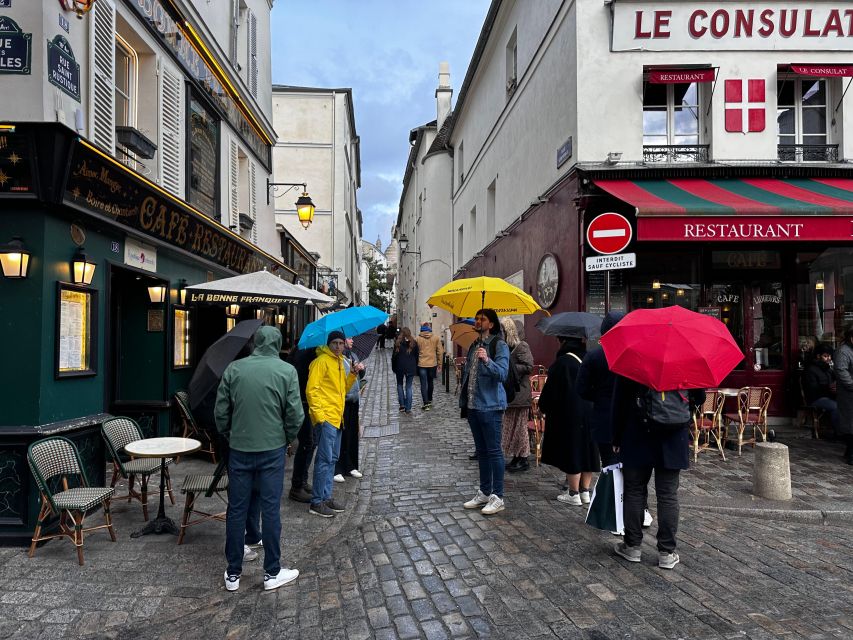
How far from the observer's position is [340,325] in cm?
538

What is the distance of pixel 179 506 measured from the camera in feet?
18.6

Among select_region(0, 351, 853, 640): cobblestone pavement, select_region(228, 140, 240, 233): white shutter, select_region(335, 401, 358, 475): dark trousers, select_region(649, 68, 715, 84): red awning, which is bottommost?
select_region(0, 351, 853, 640): cobblestone pavement

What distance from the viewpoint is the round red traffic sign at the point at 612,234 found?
7.61m

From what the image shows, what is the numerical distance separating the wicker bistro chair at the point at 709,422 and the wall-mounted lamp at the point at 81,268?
24.7 ft

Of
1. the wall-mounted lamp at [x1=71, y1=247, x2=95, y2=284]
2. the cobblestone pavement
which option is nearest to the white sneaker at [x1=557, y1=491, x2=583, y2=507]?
the cobblestone pavement

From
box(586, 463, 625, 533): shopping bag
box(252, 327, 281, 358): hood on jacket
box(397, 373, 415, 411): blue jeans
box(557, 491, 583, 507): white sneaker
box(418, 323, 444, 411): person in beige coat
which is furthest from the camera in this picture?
box(418, 323, 444, 411): person in beige coat

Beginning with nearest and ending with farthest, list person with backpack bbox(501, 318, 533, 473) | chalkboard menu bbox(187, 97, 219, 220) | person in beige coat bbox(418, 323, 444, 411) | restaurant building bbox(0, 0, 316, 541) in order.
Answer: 1. restaurant building bbox(0, 0, 316, 541)
2. person with backpack bbox(501, 318, 533, 473)
3. chalkboard menu bbox(187, 97, 219, 220)
4. person in beige coat bbox(418, 323, 444, 411)

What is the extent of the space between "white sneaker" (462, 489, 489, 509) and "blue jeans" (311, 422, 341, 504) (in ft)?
4.58

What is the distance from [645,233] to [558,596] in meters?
5.87

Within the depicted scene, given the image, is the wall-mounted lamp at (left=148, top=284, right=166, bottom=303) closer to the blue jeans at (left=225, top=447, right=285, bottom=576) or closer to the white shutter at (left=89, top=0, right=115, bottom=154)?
the white shutter at (left=89, top=0, right=115, bottom=154)

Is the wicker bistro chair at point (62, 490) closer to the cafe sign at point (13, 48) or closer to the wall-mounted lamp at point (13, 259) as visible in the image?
the wall-mounted lamp at point (13, 259)

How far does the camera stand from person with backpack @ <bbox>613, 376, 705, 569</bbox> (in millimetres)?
3965

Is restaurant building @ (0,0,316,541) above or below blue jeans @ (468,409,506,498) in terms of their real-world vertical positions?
above

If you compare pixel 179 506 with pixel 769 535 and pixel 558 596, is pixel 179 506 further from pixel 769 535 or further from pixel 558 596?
pixel 769 535
